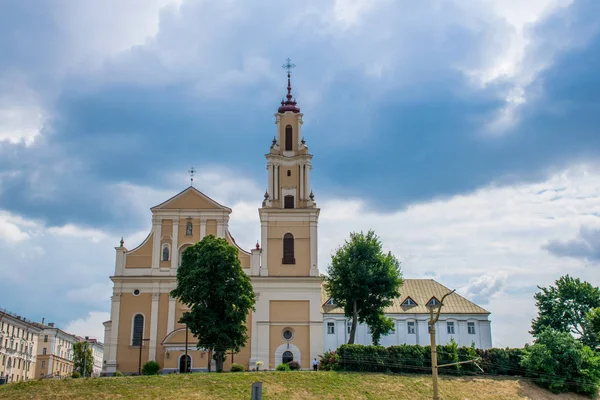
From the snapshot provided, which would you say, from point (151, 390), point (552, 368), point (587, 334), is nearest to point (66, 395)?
point (151, 390)

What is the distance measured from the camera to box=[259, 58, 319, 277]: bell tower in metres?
57.0

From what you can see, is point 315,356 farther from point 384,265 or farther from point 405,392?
point 405,392

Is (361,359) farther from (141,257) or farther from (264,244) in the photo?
(141,257)

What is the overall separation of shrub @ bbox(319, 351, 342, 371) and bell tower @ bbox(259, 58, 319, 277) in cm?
1070

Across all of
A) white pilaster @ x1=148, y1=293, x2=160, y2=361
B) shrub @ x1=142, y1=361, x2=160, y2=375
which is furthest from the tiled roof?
shrub @ x1=142, y1=361, x2=160, y2=375

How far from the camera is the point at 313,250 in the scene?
57094mm

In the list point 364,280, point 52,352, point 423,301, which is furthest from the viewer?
point 52,352

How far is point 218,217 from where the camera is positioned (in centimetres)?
5772

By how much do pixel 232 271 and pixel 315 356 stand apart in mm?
11869

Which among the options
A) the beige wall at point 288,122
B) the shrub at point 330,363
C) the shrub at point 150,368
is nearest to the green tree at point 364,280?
the shrub at point 330,363

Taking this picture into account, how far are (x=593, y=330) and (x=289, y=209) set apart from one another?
27421 mm

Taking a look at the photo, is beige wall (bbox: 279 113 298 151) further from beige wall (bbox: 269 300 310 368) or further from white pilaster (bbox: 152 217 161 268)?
beige wall (bbox: 269 300 310 368)

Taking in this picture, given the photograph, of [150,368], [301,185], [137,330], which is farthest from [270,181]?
[150,368]

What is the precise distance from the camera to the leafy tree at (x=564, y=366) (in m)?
46.2
